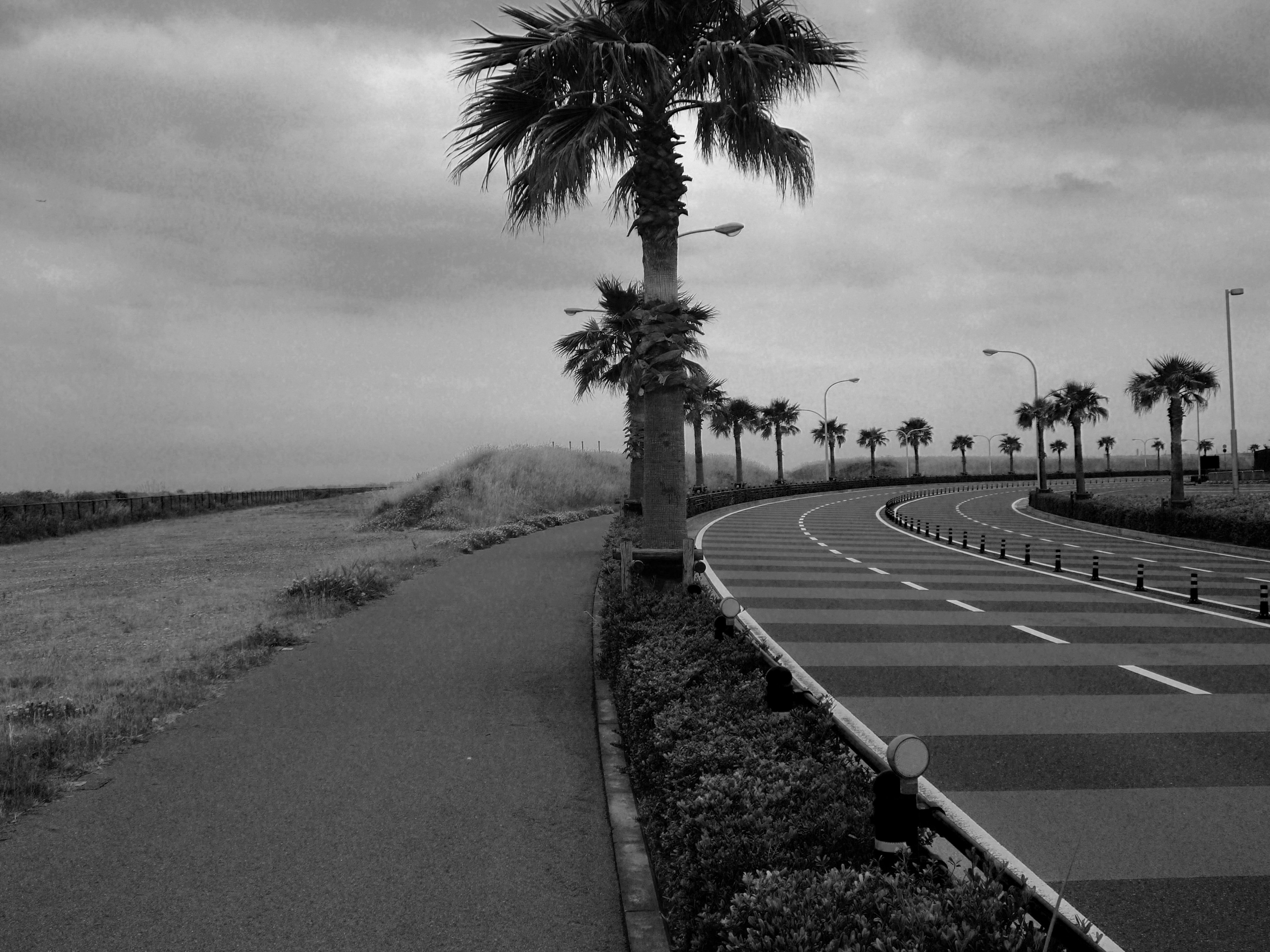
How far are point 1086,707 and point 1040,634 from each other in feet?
14.6

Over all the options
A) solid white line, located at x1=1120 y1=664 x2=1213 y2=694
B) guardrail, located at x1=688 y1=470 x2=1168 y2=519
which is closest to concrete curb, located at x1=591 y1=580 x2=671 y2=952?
solid white line, located at x1=1120 y1=664 x2=1213 y2=694

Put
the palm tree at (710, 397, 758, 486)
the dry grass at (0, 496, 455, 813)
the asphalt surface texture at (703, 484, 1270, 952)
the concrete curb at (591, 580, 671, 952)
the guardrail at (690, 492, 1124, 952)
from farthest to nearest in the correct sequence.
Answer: the palm tree at (710, 397, 758, 486), the dry grass at (0, 496, 455, 813), the asphalt surface texture at (703, 484, 1270, 952), the concrete curb at (591, 580, 671, 952), the guardrail at (690, 492, 1124, 952)

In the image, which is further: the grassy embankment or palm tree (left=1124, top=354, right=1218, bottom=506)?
palm tree (left=1124, top=354, right=1218, bottom=506)

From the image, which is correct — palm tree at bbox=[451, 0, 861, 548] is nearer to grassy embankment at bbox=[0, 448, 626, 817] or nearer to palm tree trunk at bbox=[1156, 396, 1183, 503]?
grassy embankment at bbox=[0, 448, 626, 817]

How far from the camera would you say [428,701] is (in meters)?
9.20

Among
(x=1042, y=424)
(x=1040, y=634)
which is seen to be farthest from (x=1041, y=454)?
(x=1040, y=634)

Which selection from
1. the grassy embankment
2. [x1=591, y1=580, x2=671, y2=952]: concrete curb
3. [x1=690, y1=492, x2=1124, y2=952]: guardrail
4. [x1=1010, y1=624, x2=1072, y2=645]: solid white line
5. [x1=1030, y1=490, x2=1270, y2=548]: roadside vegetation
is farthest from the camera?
[x1=1030, y1=490, x2=1270, y2=548]: roadside vegetation

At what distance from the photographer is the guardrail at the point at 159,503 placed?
→ 151 ft

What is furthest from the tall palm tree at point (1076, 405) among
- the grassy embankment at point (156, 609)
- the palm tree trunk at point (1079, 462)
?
the grassy embankment at point (156, 609)

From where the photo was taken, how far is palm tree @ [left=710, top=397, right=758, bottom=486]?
83.6 m

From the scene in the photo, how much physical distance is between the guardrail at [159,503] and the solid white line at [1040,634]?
43486 mm

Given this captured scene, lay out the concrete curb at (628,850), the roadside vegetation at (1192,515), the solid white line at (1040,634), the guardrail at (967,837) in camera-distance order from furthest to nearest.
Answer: the roadside vegetation at (1192,515) < the solid white line at (1040,634) < the concrete curb at (628,850) < the guardrail at (967,837)

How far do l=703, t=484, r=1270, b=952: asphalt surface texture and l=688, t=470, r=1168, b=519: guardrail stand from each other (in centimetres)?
2703

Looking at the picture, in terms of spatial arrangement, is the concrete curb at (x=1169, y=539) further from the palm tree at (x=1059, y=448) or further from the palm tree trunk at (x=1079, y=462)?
the palm tree at (x=1059, y=448)
